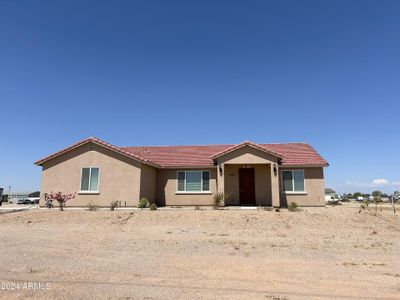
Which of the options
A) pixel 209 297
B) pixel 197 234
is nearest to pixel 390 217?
pixel 197 234

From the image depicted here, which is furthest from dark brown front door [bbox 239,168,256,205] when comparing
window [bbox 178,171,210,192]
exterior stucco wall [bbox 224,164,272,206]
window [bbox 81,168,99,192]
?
window [bbox 81,168,99,192]

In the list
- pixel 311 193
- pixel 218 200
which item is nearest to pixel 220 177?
pixel 218 200

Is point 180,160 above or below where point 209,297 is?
above

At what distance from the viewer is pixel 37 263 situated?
8.16m

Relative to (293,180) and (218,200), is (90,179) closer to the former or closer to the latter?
(218,200)

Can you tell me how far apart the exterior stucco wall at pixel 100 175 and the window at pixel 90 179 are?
0.27 meters

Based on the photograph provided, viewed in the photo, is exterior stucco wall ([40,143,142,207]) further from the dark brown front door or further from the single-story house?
the dark brown front door

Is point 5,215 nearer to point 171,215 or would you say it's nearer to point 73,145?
point 73,145

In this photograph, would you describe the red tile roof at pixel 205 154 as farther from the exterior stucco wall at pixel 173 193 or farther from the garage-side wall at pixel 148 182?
the garage-side wall at pixel 148 182

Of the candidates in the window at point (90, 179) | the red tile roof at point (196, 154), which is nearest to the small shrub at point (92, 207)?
the window at point (90, 179)

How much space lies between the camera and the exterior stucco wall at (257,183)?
74.2 ft

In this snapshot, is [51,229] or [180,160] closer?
[51,229]

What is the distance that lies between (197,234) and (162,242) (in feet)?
6.49

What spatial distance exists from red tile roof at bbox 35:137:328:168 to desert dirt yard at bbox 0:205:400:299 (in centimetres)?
600
